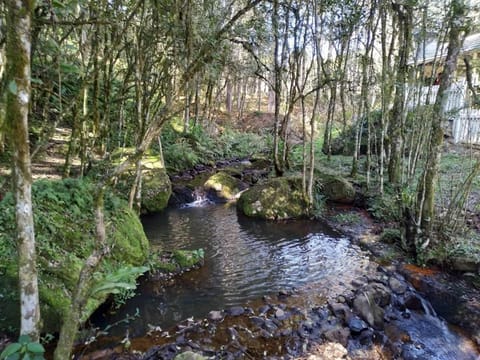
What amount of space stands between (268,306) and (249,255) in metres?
2.20

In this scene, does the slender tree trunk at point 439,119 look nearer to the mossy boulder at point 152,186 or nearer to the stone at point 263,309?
the stone at point 263,309

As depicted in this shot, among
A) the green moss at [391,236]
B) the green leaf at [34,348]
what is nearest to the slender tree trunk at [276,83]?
the green moss at [391,236]

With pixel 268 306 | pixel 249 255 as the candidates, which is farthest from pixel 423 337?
pixel 249 255

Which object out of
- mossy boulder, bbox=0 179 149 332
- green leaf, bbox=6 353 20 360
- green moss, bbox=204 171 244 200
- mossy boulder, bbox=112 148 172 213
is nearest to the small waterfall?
green moss, bbox=204 171 244 200

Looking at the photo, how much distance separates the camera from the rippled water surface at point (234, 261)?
210 inches

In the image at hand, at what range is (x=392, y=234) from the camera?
302 inches

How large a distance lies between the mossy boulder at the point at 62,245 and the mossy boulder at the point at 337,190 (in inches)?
260

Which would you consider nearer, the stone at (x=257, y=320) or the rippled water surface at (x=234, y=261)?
the stone at (x=257, y=320)

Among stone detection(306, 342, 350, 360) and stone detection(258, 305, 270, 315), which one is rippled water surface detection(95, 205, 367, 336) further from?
stone detection(306, 342, 350, 360)

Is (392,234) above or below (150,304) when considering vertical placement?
above

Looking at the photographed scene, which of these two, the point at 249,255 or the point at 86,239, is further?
the point at 249,255

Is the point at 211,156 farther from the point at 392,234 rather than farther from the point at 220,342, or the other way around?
the point at 220,342

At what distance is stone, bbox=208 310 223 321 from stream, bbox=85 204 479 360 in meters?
0.11

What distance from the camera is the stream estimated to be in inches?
187
